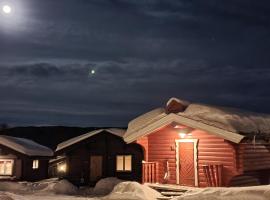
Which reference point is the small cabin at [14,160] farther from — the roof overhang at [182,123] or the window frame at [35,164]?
the roof overhang at [182,123]

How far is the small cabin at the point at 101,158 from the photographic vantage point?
2867 cm

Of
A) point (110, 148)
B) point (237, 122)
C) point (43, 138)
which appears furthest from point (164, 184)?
point (43, 138)

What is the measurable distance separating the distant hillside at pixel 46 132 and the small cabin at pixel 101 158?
4750 cm

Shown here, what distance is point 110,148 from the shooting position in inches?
1141

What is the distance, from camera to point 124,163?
29.0 meters

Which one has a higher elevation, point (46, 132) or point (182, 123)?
point (46, 132)

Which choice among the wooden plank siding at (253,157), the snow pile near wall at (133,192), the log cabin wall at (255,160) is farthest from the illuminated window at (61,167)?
the wooden plank siding at (253,157)

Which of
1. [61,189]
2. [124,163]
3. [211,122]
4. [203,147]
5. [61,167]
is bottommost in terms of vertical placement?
[61,189]

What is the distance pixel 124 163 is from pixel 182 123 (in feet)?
42.0

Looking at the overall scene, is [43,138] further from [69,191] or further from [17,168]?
[69,191]

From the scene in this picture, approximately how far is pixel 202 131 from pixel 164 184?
131 inches

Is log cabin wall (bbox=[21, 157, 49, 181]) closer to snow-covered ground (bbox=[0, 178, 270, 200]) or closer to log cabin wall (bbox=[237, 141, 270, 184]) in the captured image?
snow-covered ground (bbox=[0, 178, 270, 200])

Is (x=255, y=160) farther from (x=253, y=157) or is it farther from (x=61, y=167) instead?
(x=61, y=167)

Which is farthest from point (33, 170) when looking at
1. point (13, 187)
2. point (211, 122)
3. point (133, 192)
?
point (211, 122)
